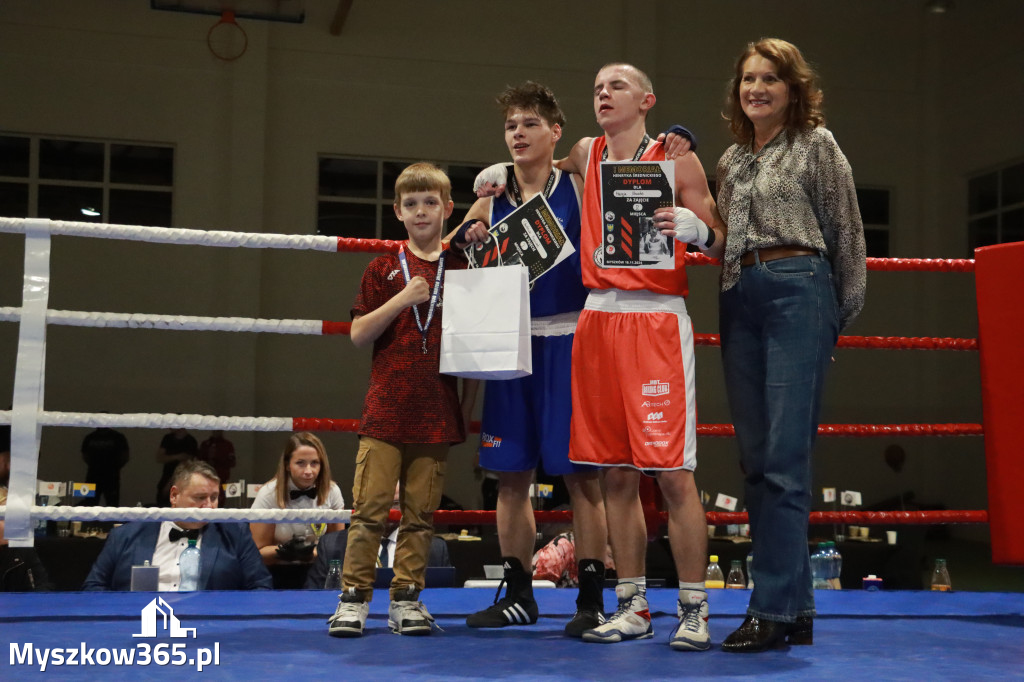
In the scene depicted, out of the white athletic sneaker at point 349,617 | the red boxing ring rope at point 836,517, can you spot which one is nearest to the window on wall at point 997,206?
the red boxing ring rope at point 836,517

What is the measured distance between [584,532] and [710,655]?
0.47 meters

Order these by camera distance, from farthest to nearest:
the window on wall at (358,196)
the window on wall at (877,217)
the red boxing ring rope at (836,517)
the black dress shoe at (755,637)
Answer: the window on wall at (877,217) < the window on wall at (358,196) < the red boxing ring rope at (836,517) < the black dress shoe at (755,637)

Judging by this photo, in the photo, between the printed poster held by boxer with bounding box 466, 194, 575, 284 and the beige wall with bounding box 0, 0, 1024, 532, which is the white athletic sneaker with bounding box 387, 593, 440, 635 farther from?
the beige wall with bounding box 0, 0, 1024, 532

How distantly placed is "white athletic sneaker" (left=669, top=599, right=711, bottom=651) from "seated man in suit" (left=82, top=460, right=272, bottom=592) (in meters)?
1.86

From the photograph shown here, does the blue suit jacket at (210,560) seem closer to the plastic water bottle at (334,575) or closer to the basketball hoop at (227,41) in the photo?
the plastic water bottle at (334,575)

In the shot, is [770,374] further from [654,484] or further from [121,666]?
→ [121,666]

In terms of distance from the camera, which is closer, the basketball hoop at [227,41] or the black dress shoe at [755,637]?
the black dress shoe at [755,637]

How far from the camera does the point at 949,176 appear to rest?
36.3 feet

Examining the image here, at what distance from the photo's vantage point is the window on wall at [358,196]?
394 inches

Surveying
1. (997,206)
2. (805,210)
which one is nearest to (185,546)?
(805,210)

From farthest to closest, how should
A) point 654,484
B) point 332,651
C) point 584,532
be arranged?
point 654,484, point 584,532, point 332,651

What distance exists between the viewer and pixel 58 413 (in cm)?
240

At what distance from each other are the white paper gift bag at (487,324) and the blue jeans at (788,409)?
0.52m

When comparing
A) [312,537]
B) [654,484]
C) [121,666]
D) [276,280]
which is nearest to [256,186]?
[276,280]
